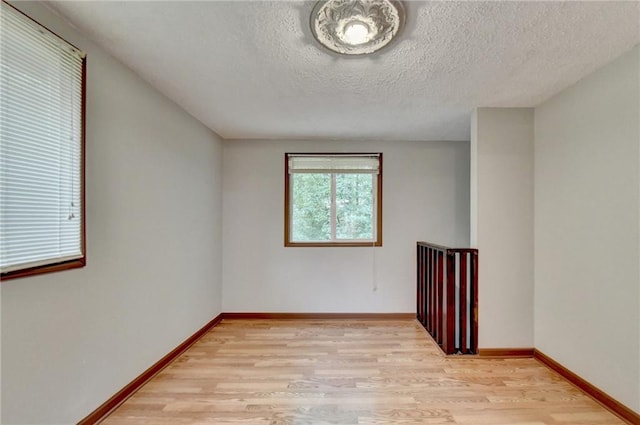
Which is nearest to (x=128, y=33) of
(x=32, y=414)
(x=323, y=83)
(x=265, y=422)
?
(x=323, y=83)

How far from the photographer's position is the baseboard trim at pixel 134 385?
1.79 metres

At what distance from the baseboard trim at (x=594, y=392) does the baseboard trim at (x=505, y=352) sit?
0.29ft

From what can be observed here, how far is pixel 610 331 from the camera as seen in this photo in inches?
78.6

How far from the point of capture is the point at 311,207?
12.8 ft

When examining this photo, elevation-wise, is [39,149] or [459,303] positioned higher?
[39,149]

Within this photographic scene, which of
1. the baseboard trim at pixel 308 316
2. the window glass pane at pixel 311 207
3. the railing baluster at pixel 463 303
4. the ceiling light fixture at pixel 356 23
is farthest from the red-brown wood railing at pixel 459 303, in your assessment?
the ceiling light fixture at pixel 356 23

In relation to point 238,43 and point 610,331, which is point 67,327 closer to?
point 238,43

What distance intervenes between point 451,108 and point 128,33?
8.22 feet

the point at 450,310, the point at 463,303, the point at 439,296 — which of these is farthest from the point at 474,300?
the point at 439,296

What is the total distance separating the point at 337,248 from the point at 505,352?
1992 mm

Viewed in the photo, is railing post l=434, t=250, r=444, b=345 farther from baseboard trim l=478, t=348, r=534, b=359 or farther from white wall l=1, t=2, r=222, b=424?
white wall l=1, t=2, r=222, b=424

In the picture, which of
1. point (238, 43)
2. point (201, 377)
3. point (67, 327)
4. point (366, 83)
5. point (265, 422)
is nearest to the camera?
point (67, 327)

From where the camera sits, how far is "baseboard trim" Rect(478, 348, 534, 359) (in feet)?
8.96

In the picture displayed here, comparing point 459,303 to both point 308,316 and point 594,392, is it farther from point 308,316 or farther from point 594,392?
point 308,316
